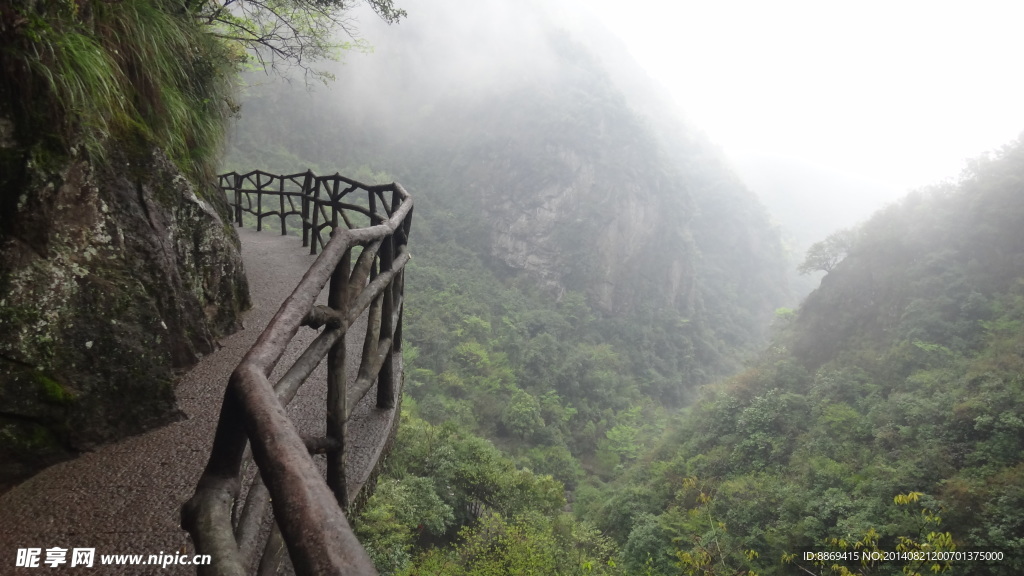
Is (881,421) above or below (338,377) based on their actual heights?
below

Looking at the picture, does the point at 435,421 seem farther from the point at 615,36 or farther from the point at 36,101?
the point at 615,36

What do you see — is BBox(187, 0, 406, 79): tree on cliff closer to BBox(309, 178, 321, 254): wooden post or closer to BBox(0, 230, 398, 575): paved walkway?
BBox(309, 178, 321, 254): wooden post

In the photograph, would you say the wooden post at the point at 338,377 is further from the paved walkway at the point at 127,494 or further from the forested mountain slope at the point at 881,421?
the forested mountain slope at the point at 881,421

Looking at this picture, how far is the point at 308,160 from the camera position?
47.6 m

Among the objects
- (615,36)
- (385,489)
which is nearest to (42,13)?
(385,489)

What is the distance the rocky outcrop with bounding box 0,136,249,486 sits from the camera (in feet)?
5.42

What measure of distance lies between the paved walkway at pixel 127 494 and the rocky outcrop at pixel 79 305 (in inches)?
3.8

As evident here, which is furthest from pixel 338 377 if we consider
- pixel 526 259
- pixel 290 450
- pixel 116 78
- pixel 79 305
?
pixel 526 259

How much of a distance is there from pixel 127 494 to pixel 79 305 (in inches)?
30.4

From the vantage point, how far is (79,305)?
185 cm

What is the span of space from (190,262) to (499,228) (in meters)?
49.2

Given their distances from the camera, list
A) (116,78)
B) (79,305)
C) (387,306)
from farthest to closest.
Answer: (116,78) < (387,306) < (79,305)

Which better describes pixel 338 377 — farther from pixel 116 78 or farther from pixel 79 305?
pixel 116 78

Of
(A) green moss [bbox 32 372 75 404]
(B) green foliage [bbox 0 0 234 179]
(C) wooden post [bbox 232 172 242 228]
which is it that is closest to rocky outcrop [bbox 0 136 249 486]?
(A) green moss [bbox 32 372 75 404]
